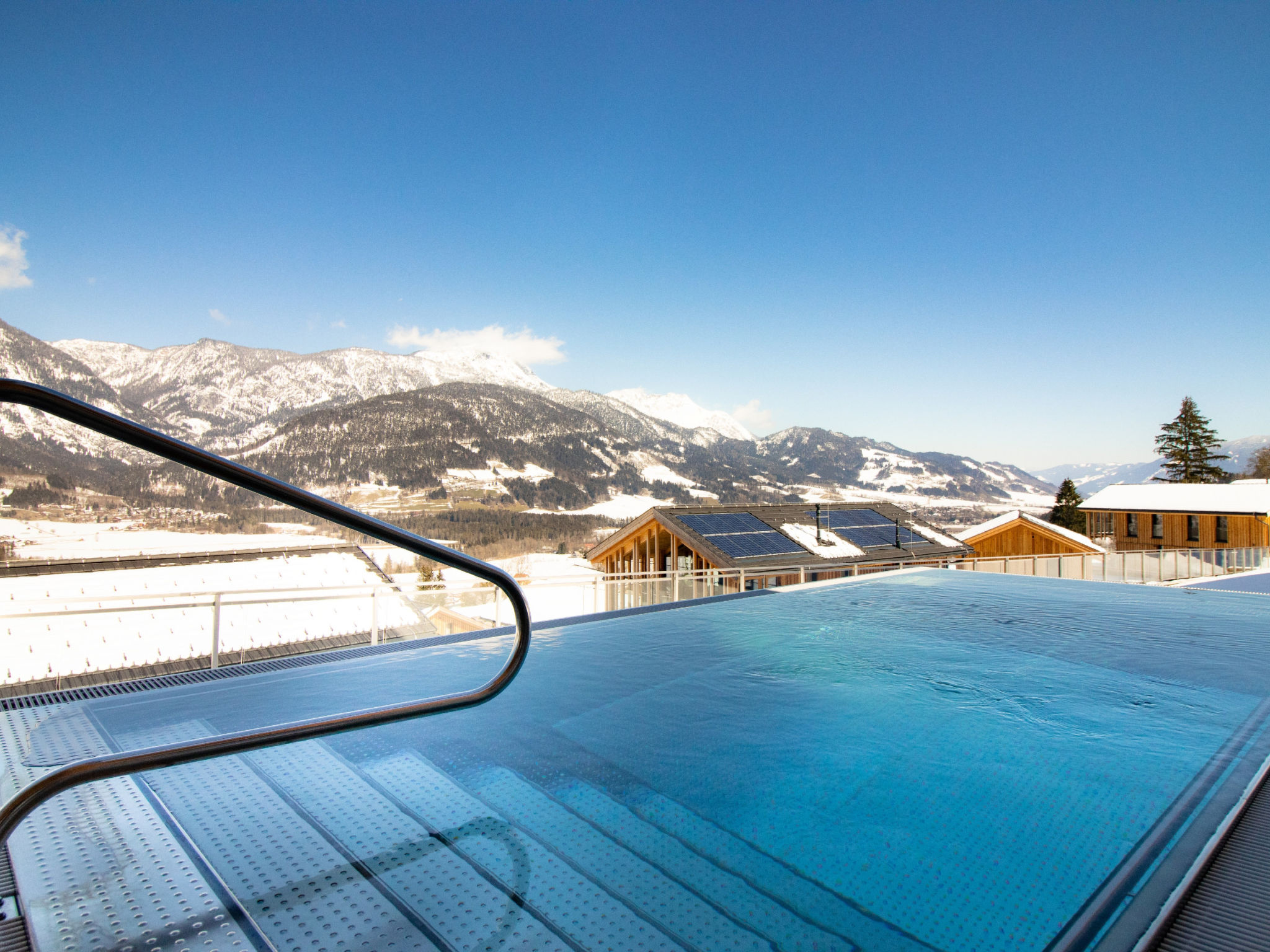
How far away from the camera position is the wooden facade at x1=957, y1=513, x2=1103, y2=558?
20625 millimetres

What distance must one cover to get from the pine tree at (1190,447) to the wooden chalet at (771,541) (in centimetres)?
3346

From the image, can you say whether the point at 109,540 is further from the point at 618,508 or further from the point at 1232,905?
the point at 618,508

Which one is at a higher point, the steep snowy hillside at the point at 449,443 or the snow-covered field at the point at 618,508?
the steep snowy hillside at the point at 449,443

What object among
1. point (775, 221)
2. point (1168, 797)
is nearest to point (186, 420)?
point (775, 221)

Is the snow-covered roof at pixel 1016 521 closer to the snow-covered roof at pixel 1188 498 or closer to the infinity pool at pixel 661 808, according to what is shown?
the snow-covered roof at pixel 1188 498

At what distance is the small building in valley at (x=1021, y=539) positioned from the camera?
20656mm

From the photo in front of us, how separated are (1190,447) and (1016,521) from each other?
30578mm

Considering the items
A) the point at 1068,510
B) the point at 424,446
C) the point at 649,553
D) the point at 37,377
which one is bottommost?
the point at 649,553

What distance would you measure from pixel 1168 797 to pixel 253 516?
85.8 ft

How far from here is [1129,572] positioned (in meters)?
11.8

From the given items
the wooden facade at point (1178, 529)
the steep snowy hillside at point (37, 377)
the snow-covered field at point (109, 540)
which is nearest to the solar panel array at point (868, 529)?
the wooden facade at point (1178, 529)

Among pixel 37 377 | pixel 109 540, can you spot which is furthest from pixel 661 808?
pixel 109 540

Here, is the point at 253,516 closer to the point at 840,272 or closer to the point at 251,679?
the point at 251,679

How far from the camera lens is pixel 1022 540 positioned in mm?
21484
